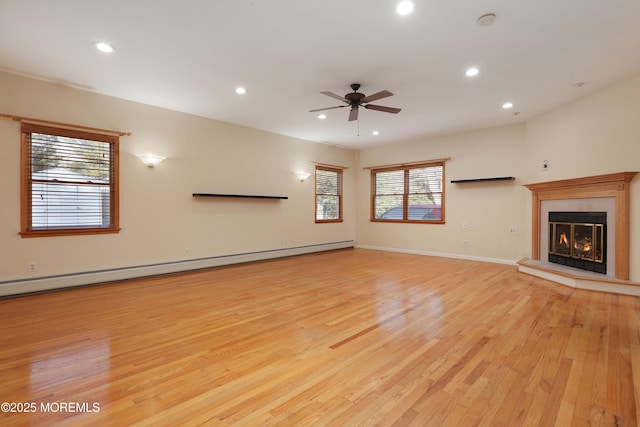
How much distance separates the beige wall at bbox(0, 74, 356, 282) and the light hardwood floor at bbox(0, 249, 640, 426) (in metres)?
0.75

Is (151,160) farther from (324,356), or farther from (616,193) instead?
(616,193)

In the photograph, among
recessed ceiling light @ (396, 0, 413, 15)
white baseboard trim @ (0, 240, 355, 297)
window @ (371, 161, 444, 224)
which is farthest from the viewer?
window @ (371, 161, 444, 224)

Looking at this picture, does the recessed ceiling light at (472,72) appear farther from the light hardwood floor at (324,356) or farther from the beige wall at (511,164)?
the light hardwood floor at (324,356)

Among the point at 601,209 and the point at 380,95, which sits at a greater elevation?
the point at 380,95

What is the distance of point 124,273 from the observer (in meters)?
4.86

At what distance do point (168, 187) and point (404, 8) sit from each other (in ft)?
15.0

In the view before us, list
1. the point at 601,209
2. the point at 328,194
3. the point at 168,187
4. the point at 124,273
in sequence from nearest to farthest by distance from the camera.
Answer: the point at 601,209 → the point at 124,273 → the point at 168,187 → the point at 328,194

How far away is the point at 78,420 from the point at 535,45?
16.1 ft

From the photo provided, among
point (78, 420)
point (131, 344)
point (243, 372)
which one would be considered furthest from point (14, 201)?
point (243, 372)

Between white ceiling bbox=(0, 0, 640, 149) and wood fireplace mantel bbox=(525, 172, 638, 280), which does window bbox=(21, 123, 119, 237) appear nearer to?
white ceiling bbox=(0, 0, 640, 149)

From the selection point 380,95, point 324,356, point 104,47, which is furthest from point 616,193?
point 104,47

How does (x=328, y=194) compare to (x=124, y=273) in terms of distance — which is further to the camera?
(x=328, y=194)

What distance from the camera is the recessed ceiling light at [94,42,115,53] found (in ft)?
10.7

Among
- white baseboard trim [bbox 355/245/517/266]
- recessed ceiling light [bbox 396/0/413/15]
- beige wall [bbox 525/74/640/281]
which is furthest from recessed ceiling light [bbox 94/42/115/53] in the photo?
white baseboard trim [bbox 355/245/517/266]
